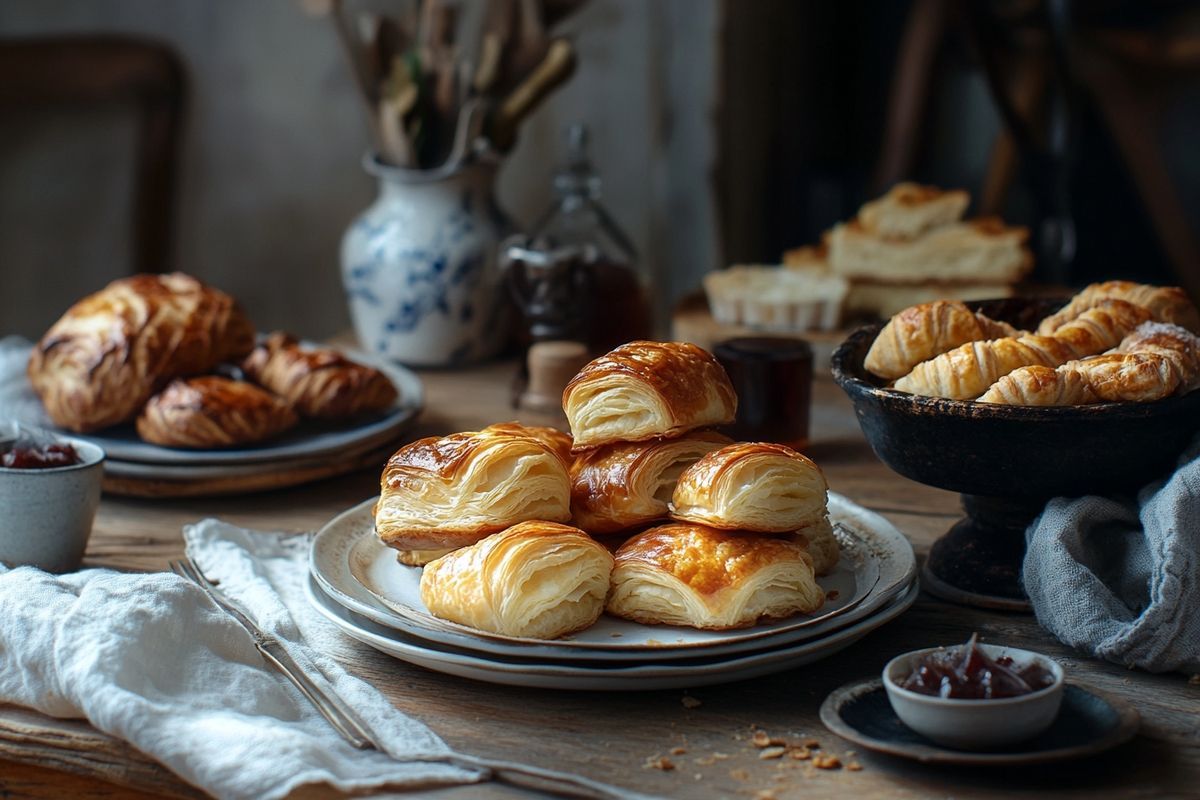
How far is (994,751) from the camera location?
0.92 metres

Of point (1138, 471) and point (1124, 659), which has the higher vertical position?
point (1138, 471)

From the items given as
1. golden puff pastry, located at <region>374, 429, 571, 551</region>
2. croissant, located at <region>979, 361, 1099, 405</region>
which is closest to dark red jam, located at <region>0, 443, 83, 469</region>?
golden puff pastry, located at <region>374, 429, 571, 551</region>

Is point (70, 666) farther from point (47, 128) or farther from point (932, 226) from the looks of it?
point (47, 128)

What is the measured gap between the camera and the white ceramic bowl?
898 millimetres

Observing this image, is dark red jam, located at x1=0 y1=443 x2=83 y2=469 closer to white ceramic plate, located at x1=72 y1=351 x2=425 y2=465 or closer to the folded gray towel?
white ceramic plate, located at x1=72 y1=351 x2=425 y2=465

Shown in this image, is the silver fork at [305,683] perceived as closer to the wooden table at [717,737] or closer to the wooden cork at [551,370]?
the wooden table at [717,737]

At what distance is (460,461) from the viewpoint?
3.74ft

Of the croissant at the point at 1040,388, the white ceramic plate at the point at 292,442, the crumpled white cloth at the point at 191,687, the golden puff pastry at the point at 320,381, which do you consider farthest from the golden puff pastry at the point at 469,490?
the golden puff pastry at the point at 320,381

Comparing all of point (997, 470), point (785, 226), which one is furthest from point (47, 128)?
point (997, 470)

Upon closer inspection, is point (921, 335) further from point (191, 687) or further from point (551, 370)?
Result: point (551, 370)

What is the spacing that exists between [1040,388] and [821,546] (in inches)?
9.2

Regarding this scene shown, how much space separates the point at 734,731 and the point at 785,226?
10.1ft

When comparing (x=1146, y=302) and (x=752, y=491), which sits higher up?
(x=1146, y=302)

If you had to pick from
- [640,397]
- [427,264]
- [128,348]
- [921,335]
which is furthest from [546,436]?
[427,264]
